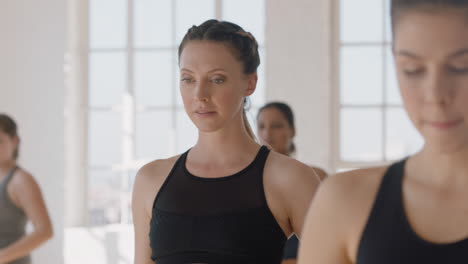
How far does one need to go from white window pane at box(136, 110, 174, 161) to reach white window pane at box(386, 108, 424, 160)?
6.01 ft

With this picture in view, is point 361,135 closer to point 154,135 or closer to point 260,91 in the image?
point 260,91

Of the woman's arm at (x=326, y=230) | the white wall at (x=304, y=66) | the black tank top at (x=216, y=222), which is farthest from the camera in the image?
the white wall at (x=304, y=66)

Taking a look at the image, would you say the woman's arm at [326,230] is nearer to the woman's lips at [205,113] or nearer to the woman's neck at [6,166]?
the woman's lips at [205,113]

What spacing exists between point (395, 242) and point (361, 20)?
5.66 meters

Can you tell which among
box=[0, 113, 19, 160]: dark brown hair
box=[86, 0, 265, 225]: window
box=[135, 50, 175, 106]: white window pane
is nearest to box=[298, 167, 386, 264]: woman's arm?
box=[0, 113, 19, 160]: dark brown hair

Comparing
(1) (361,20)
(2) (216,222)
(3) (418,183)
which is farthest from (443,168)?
(1) (361,20)

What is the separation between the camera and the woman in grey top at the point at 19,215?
11.8ft

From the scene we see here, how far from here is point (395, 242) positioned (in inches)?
38.9

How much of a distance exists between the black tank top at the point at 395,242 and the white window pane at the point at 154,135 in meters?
5.53

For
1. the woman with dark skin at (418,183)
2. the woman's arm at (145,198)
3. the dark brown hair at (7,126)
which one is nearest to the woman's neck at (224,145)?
the woman's arm at (145,198)

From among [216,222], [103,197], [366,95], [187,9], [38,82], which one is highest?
[187,9]

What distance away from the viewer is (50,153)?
635 centimetres

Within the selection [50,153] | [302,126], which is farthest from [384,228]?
[50,153]

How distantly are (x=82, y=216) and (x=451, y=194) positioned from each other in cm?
587
